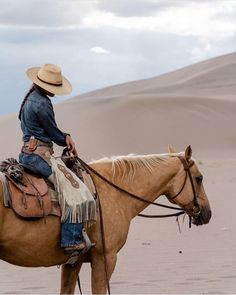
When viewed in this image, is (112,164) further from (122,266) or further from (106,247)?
(122,266)

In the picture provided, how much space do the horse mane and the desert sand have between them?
7.55ft

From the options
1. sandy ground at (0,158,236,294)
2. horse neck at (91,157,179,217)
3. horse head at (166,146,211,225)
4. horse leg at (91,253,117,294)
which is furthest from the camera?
sandy ground at (0,158,236,294)

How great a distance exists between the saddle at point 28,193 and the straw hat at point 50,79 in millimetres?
794

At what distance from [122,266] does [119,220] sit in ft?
14.8

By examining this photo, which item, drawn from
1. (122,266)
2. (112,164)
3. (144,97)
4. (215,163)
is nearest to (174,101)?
(144,97)

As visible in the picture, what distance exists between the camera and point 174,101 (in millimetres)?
62000

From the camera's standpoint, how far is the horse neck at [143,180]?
372 inches

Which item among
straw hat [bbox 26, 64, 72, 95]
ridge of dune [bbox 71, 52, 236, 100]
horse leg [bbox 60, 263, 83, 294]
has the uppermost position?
ridge of dune [bbox 71, 52, 236, 100]

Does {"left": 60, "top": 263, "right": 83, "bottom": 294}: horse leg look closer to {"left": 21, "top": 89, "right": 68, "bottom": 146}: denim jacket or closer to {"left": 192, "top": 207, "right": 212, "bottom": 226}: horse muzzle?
{"left": 21, "top": 89, "right": 68, "bottom": 146}: denim jacket

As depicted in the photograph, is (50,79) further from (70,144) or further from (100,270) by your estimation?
(100,270)

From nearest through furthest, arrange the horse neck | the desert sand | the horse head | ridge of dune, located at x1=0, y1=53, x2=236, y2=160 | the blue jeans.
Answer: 1. the blue jeans
2. the horse neck
3. the horse head
4. the desert sand
5. ridge of dune, located at x1=0, y1=53, x2=236, y2=160

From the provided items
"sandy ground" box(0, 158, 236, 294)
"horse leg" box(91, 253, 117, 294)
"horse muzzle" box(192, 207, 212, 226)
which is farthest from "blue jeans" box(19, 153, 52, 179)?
"sandy ground" box(0, 158, 236, 294)

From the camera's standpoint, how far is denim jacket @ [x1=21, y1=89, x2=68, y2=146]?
8844 mm

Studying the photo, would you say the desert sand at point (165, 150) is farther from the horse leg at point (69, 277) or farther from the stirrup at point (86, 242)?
the stirrup at point (86, 242)
